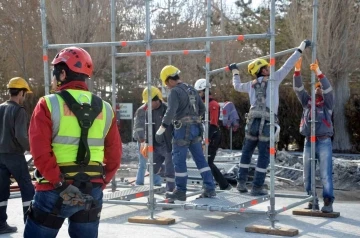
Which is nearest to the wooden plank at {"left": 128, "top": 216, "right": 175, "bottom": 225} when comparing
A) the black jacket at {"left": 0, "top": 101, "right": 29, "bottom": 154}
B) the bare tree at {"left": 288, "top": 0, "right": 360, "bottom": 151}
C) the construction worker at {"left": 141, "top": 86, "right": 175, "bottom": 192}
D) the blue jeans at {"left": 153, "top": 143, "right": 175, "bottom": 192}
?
the construction worker at {"left": 141, "top": 86, "right": 175, "bottom": 192}

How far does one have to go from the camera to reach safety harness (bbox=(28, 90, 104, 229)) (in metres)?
5.13

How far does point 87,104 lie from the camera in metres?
5.22

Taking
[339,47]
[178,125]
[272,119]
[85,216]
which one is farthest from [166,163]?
[339,47]

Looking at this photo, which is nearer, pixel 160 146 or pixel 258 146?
pixel 258 146

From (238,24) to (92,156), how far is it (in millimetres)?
27623

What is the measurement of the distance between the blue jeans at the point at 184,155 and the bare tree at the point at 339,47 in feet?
48.5

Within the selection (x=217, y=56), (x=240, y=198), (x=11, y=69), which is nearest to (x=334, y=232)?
(x=240, y=198)

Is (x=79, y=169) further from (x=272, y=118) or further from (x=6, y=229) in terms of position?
(x=6, y=229)

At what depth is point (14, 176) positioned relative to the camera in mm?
8656

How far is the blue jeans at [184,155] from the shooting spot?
31.6 feet

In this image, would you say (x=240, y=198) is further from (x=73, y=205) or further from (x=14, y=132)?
(x=73, y=205)

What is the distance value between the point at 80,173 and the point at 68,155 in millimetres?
167

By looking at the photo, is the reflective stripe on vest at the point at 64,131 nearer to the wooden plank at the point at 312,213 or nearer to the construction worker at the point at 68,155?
the construction worker at the point at 68,155

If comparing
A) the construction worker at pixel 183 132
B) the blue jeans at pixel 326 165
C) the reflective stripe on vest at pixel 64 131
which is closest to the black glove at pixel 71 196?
the reflective stripe on vest at pixel 64 131
